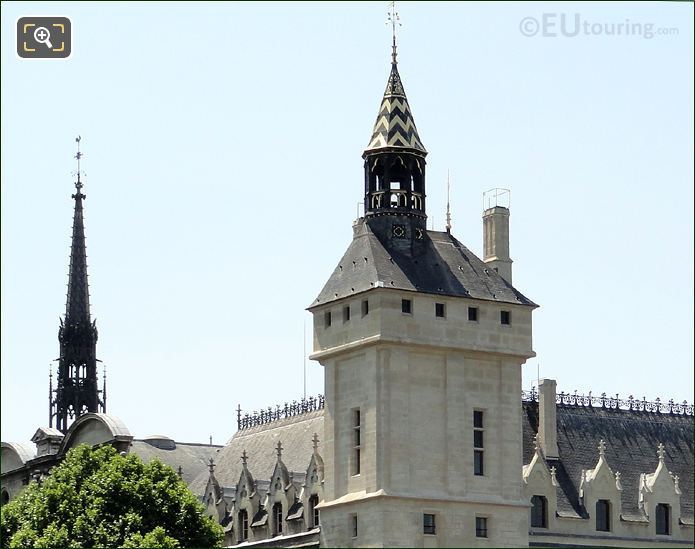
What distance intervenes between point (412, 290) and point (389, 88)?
40.8 ft

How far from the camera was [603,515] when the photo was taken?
120938 millimetres

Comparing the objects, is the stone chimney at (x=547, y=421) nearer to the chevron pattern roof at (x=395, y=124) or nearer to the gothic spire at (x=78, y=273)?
the chevron pattern roof at (x=395, y=124)

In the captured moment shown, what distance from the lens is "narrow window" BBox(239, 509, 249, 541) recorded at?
127688 millimetres

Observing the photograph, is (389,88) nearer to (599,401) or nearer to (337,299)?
(337,299)

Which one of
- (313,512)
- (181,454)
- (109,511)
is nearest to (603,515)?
(313,512)

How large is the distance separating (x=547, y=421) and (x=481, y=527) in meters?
17.2

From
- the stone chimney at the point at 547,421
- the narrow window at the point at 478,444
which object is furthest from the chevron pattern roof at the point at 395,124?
the stone chimney at the point at 547,421

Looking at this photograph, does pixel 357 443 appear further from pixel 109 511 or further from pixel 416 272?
pixel 109 511

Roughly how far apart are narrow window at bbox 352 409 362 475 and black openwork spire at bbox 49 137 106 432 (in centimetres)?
5068

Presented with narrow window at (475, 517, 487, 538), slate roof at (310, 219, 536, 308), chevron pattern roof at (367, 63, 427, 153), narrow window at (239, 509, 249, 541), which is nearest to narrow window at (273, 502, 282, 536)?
narrow window at (239, 509, 249, 541)

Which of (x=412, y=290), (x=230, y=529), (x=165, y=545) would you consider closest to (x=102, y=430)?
(x=230, y=529)

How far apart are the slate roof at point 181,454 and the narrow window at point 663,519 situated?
32006mm

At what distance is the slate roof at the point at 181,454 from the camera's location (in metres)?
144

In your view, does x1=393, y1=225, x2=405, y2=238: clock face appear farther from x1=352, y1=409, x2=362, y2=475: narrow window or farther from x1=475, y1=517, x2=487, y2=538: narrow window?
x1=475, y1=517, x2=487, y2=538: narrow window
